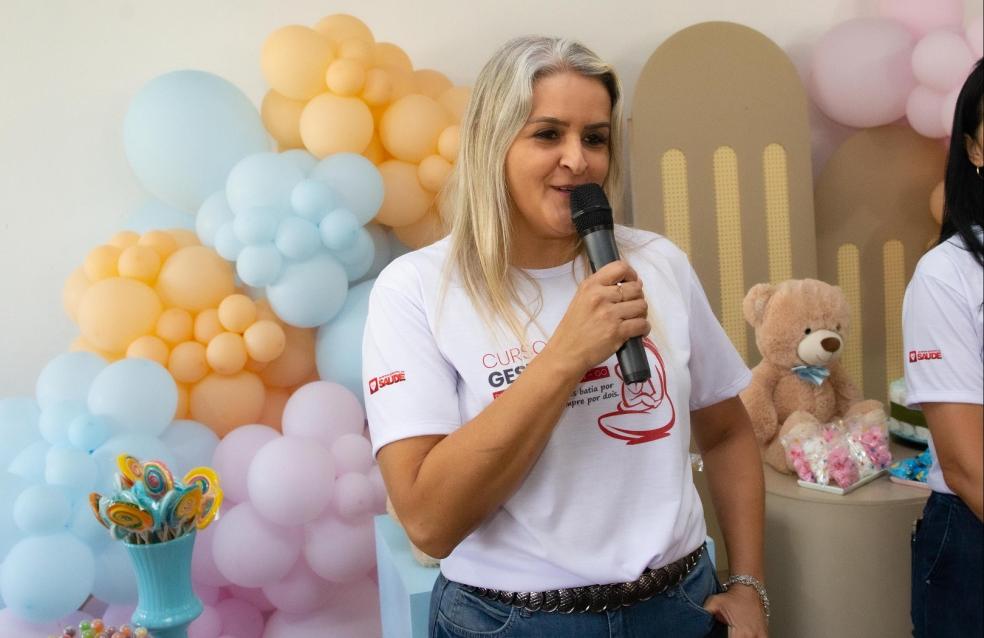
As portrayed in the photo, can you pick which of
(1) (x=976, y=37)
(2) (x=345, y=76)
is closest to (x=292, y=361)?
(2) (x=345, y=76)

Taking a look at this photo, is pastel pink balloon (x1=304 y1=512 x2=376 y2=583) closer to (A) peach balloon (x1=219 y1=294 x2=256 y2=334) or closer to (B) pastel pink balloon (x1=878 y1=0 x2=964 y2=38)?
(A) peach balloon (x1=219 y1=294 x2=256 y2=334)

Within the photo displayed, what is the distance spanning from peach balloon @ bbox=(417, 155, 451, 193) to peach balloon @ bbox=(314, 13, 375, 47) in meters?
0.37

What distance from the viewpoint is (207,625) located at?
243cm

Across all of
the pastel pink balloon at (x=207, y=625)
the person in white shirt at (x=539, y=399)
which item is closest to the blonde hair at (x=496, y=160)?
the person in white shirt at (x=539, y=399)

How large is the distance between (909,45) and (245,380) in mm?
2161

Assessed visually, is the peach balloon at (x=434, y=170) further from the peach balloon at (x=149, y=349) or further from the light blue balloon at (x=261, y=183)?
the peach balloon at (x=149, y=349)

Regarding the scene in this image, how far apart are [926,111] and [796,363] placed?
38.2 inches

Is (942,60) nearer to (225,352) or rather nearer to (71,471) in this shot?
(225,352)

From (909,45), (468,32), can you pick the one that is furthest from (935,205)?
(468,32)

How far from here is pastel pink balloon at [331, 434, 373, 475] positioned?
2377mm

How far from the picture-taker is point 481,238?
128 centimetres

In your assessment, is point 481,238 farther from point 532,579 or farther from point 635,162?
point 635,162

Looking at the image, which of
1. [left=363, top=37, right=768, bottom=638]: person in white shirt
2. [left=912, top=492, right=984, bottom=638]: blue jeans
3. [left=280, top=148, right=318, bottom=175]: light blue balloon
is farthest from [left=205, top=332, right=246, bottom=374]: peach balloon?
[left=912, top=492, right=984, bottom=638]: blue jeans

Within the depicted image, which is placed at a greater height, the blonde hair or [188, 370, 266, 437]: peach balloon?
the blonde hair
